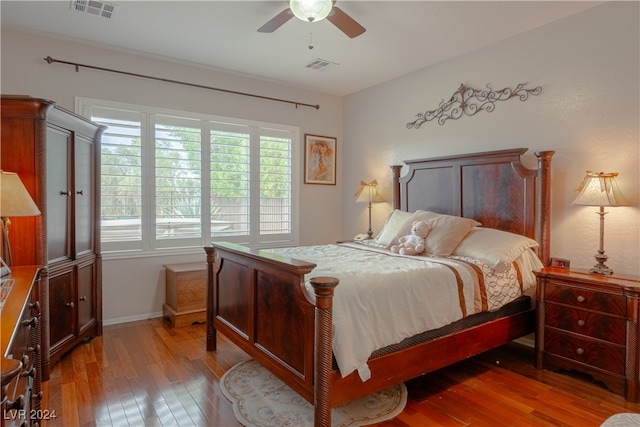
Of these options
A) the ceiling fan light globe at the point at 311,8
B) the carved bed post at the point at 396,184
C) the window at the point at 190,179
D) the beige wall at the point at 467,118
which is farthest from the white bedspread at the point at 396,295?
the window at the point at 190,179

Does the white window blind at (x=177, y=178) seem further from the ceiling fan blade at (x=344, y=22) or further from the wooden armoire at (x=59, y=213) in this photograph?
the ceiling fan blade at (x=344, y=22)

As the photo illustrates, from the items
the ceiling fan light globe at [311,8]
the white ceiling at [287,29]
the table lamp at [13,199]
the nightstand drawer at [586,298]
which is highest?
the white ceiling at [287,29]

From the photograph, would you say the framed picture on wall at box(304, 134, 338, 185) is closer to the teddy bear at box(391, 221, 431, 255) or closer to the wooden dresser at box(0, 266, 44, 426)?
the teddy bear at box(391, 221, 431, 255)

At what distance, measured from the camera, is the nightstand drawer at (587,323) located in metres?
2.41

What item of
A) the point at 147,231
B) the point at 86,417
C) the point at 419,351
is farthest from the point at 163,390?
the point at 147,231

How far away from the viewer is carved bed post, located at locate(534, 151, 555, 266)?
302cm

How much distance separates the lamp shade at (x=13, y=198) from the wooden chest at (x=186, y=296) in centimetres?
170

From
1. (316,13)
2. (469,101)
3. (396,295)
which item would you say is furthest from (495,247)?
(316,13)

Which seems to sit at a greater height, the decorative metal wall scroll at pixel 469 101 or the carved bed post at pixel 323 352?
the decorative metal wall scroll at pixel 469 101

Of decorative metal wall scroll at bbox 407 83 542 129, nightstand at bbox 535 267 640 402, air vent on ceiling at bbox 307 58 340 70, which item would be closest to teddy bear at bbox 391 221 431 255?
nightstand at bbox 535 267 640 402

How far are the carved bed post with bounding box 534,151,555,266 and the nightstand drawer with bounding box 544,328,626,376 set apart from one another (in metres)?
0.63

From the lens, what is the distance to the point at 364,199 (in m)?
4.56

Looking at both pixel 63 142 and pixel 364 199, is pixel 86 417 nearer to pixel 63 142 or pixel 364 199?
pixel 63 142

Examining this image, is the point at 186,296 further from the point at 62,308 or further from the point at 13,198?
the point at 13,198
